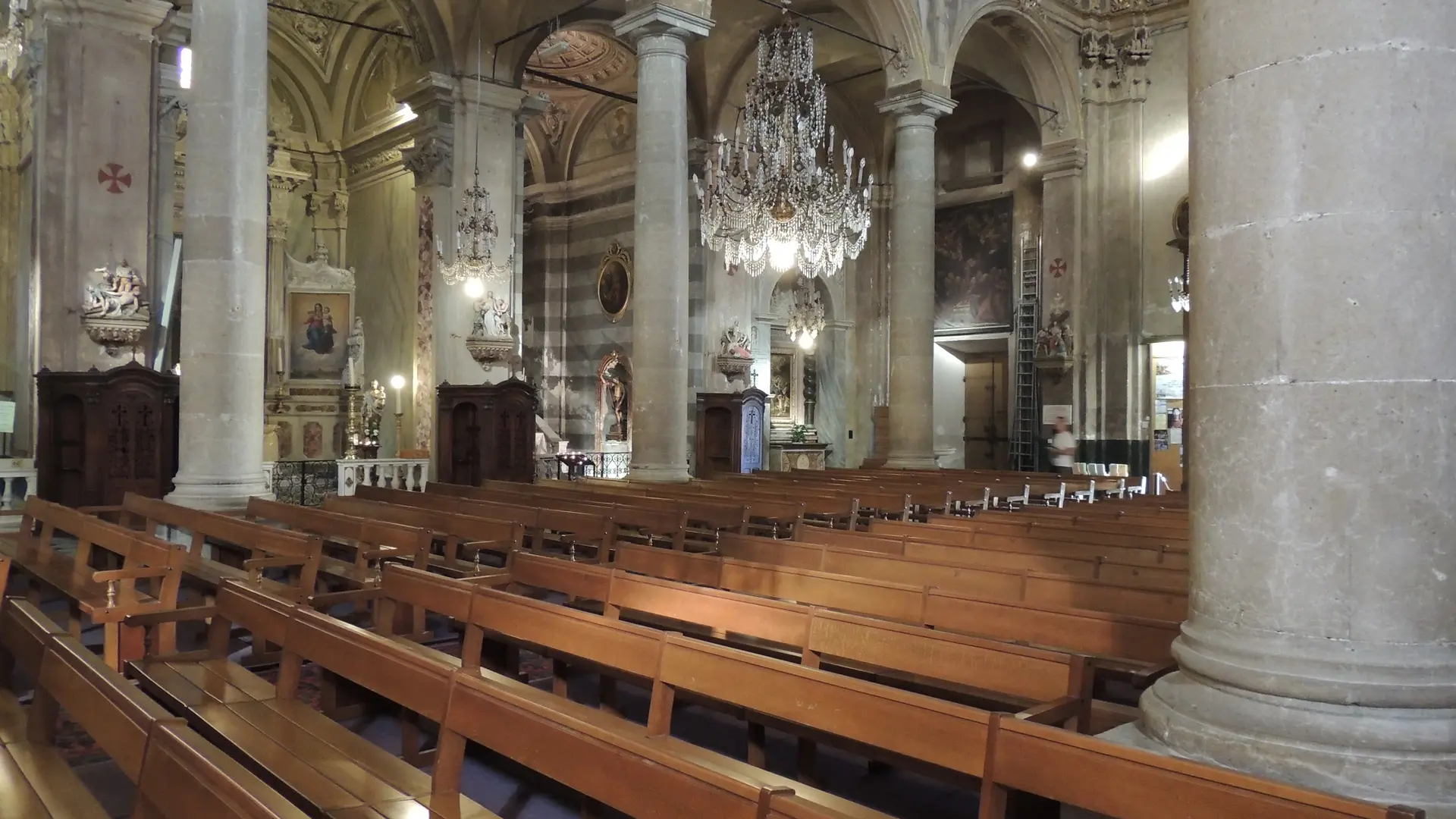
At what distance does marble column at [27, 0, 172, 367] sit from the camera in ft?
37.7

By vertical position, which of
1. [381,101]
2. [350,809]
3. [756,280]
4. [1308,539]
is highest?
[381,101]

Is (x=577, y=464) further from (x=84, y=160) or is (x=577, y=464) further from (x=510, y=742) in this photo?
(x=510, y=742)

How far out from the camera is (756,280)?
20.2 m

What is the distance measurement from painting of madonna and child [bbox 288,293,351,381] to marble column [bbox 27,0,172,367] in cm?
679

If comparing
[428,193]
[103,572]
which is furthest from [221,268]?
[428,193]

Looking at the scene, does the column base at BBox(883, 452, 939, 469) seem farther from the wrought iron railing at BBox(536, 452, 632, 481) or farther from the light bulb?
the wrought iron railing at BBox(536, 452, 632, 481)

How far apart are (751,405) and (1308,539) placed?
609 inches

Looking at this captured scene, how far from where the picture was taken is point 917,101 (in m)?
15.1

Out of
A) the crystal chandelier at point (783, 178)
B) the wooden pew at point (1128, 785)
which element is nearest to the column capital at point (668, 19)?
the crystal chandelier at point (783, 178)

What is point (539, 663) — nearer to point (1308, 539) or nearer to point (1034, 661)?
point (1034, 661)

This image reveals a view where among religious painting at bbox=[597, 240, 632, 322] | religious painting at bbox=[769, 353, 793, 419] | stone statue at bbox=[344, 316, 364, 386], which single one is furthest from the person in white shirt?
stone statue at bbox=[344, 316, 364, 386]

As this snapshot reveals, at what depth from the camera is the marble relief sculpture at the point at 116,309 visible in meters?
11.4

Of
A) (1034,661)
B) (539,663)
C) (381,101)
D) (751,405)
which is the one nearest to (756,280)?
(751,405)

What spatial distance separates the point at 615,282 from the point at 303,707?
18531 millimetres
